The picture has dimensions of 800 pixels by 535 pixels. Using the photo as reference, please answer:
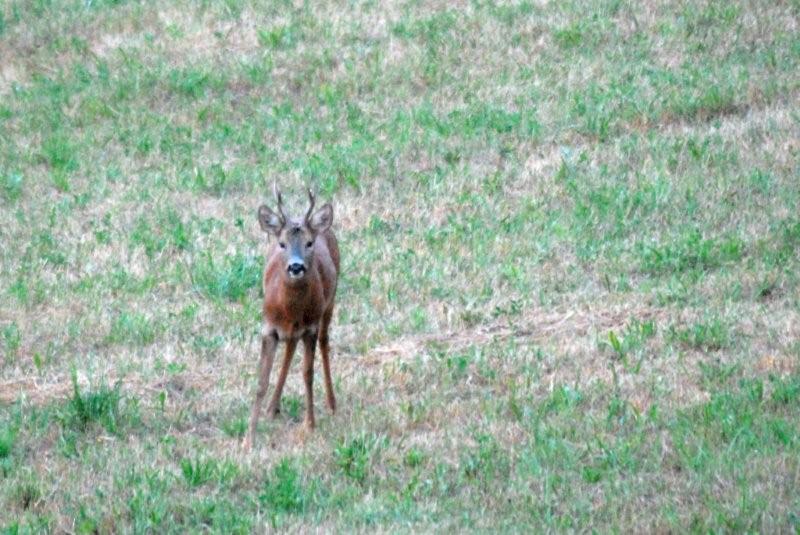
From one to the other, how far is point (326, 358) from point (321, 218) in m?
0.92

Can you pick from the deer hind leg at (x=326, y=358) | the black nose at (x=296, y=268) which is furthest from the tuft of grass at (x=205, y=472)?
the deer hind leg at (x=326, y=358)

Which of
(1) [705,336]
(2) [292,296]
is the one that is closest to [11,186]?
(2) [292,296]

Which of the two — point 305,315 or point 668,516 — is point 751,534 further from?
point 305,315

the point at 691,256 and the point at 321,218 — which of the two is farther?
the point at 691,256

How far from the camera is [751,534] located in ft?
23.3

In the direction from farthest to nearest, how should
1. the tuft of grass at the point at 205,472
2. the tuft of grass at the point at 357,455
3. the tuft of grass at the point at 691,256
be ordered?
the tuft of grass at the point at 691,256
the tuft of grass at the point at 357,455
the tuft of grass at the point at 205,472

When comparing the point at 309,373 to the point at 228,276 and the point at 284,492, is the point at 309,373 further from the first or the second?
the point at 228,276

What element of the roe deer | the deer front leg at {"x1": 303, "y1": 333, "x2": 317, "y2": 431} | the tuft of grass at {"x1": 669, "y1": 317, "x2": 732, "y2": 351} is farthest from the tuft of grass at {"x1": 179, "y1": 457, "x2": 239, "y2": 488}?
the tuft of grass at {"x1": 669, "y1": 317, "x2": 732, "y2": 351}

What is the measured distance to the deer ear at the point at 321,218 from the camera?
951cm

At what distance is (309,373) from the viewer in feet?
31.1

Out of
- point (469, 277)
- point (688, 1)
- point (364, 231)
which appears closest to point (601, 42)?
point (688, 1)

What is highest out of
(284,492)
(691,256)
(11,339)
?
(691,256)

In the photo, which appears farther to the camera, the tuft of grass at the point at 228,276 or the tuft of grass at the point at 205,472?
the tuft of grass at the point at 228,276

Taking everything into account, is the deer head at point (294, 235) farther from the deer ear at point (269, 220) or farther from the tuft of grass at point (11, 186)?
the tuft of grass at point (11, 186)
